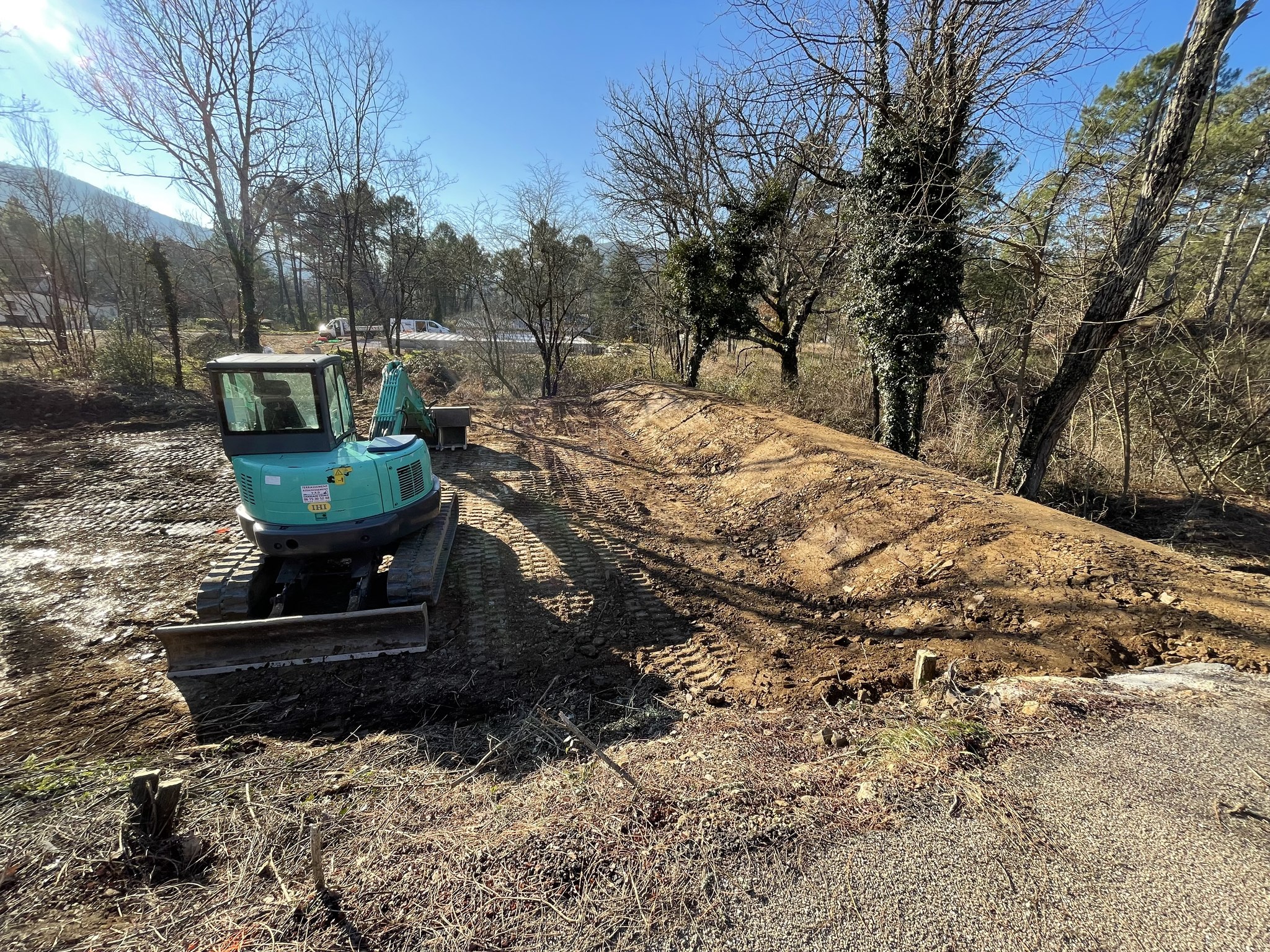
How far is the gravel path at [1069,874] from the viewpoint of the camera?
5.72 feet

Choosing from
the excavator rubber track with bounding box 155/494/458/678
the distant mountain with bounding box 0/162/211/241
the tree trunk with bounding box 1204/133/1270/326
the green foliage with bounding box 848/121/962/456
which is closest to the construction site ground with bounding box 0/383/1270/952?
the excavator rubber track with bounding box 155/494/458/678

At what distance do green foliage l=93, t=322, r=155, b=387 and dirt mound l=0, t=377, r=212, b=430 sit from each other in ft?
2.69

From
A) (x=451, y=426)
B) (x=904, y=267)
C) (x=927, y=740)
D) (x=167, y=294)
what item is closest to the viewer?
(x=927, y=740)

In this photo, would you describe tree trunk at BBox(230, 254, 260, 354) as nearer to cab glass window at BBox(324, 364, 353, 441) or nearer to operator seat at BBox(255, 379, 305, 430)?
cab glass window at BBox(324, 364, 353, 441)

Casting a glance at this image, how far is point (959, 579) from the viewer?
4406 mm

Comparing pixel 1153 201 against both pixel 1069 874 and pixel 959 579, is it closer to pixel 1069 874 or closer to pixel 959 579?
pixel 959 579

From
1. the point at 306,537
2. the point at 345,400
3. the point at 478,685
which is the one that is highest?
the point at 345,400

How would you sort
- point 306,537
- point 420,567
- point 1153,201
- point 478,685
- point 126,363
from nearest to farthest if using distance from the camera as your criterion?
point 478,685, point 306,537, point 420,567, point 1153,201, point 126,363

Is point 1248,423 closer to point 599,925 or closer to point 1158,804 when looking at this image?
point 1158,804

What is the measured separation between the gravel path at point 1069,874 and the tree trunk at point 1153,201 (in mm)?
4213

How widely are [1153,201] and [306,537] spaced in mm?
8465

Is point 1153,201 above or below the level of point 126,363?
above

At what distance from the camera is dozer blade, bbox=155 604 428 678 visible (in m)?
3.83

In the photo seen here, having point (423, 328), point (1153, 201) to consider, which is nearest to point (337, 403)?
point (1153, 201)
